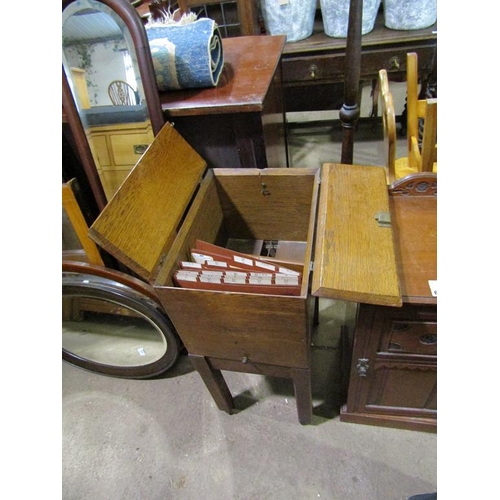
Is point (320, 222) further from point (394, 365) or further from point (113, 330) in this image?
point (113, 330)

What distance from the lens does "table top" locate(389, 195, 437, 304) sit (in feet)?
2.22

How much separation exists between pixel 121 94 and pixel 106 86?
4 centimetres

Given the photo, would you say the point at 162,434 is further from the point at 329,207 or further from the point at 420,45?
the point at 420,45

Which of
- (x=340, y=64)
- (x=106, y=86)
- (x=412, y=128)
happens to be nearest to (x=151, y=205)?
(x=106, y=86)

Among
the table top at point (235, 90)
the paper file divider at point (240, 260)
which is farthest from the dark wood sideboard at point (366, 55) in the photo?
the paper file divider at point (240, 260)

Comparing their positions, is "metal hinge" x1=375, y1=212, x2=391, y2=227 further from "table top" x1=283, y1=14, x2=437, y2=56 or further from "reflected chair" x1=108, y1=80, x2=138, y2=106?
"table top" x1=283, y1=14, x2=437, y2=56

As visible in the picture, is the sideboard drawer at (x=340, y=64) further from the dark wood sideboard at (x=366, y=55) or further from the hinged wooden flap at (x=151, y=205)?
the hinged wooden flap at (x=151, y=205)

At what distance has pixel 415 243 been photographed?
2.50 ft

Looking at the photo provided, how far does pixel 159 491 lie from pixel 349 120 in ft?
3.86

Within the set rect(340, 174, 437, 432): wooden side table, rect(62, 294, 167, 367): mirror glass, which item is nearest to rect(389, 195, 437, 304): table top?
rect(340, 174, 437, 432): wooden side table

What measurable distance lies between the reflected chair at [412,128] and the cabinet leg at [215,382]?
2.87 feet

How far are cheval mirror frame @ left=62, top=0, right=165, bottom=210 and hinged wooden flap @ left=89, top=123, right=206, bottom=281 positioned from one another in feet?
0.21

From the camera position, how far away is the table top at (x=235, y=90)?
0.91 m

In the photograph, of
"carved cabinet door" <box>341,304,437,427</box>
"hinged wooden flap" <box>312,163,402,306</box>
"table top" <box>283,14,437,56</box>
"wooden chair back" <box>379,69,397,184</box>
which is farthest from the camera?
"table top" <box>283,14,437,56</box>
